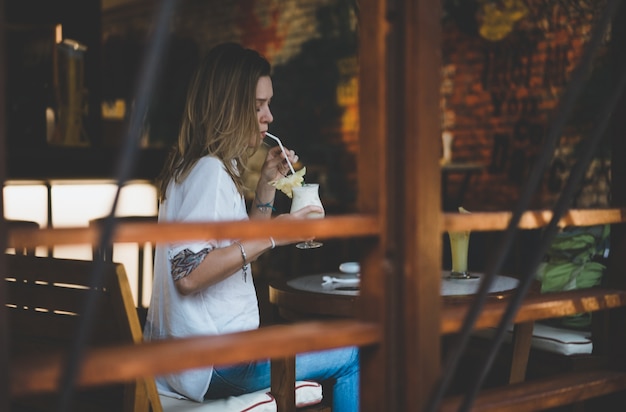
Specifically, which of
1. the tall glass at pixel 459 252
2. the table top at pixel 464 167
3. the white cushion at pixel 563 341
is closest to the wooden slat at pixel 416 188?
the tall glass at pixel 459 252

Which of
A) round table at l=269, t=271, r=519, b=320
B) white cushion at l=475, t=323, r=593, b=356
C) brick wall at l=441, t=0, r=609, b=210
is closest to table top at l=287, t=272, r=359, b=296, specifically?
round table at l=269, t=271, r=519, b=320

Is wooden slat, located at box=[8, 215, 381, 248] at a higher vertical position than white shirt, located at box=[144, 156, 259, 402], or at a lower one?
higher

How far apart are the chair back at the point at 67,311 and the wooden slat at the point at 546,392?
0.67m

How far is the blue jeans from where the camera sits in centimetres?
190

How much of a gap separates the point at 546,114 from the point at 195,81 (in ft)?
10.5

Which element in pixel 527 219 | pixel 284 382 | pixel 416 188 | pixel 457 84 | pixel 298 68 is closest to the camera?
pixel 416 188

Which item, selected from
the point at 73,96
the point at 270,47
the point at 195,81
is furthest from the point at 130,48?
the point at 195,81

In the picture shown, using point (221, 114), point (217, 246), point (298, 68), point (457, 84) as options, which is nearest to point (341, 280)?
point (217, 246)

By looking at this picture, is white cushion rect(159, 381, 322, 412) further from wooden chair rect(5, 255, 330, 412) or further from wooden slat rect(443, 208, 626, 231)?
wooden slat rect(443, 208, 626, 231)

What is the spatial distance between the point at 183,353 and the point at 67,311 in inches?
30.4

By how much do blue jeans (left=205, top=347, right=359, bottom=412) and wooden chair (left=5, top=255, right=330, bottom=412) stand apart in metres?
0.09

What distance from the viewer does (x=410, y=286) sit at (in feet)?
3.55

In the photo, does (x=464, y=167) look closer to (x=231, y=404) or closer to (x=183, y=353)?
(x=231, y=404)

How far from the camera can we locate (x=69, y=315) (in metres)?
1.61
